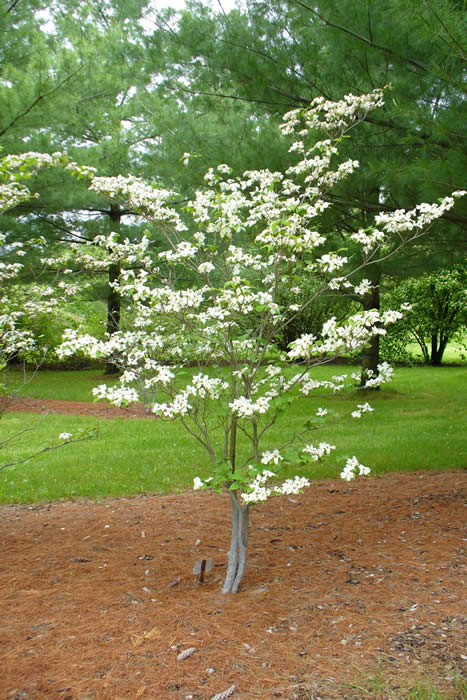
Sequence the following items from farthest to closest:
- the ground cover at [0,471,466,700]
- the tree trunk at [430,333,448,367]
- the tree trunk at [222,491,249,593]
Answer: the tree trunk at [430,333,448,367] < the tree trunk at [222,491,249,593] < the ground cover at [0,471,466,700]

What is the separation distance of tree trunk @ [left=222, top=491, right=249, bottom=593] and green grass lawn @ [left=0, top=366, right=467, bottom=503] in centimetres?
87

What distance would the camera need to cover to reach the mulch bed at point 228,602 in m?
2.50

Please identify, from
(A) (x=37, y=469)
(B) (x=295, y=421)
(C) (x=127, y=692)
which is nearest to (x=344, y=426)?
(B) (x=295, y=421)

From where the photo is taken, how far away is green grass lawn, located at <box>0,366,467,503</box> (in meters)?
6.07

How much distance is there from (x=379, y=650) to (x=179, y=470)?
4.07 m

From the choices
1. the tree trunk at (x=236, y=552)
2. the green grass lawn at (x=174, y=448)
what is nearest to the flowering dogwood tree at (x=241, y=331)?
the tree trunk at (x=236, y=552)

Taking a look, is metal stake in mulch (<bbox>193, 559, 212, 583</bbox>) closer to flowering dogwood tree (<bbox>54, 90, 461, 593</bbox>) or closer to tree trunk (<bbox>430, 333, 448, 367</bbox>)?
flowering dogwood tree (<bbox>54, 90, 461, 593</bbox>)

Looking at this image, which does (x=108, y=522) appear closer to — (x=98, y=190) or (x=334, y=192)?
(x=98, y=190)

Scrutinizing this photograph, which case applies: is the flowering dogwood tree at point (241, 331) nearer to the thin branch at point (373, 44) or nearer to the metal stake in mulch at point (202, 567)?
the metal stake in mulch at point (202, 567)

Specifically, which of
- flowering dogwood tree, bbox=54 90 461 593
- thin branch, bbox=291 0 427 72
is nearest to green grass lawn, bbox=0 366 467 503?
flowering dogwood tree, bbox=54 90 461 593

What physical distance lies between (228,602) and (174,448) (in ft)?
14.8

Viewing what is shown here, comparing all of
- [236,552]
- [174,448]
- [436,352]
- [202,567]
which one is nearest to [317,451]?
[236,552]

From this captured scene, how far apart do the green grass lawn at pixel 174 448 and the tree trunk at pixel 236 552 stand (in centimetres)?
87

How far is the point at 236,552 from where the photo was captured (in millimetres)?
3461
